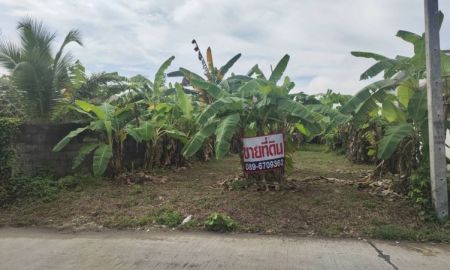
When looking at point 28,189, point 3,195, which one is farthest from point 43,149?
point 3,195

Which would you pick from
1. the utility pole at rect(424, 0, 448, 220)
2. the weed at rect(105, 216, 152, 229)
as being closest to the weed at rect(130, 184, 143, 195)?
the weed at rect(105, 216, 152, 229)

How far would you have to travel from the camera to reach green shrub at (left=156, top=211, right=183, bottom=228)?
732 centimetres

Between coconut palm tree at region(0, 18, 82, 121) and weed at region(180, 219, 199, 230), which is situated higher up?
coconut palm tree at region(0, 18, 82, 121)

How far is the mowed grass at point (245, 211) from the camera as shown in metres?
6.95

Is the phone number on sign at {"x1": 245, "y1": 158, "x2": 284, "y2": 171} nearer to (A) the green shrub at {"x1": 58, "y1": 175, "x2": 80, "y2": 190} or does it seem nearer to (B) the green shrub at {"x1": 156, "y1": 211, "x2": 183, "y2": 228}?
(B) the green shrub at {"x1": 156, "y1": 211, "x2": 183, "y2": 228}

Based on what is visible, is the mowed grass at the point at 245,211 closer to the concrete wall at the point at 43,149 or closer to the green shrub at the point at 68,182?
the green shrub at the point at 68,182

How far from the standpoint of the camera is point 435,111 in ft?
22.5

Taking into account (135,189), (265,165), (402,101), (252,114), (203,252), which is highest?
(402,101)

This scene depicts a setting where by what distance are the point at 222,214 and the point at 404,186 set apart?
130 inches

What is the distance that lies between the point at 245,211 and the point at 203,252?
172 cm

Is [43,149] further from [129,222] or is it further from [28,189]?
[129,222]

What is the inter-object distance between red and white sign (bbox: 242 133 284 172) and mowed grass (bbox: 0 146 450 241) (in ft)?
1.66

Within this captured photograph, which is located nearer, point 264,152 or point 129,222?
point 129,222

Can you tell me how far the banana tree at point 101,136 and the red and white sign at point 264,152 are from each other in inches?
121
